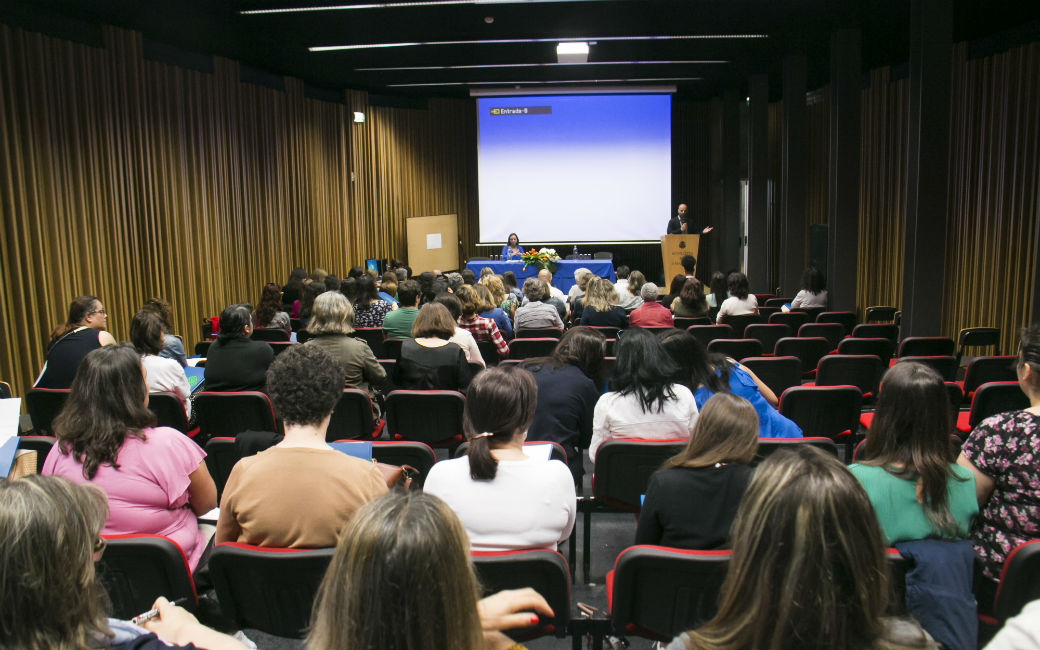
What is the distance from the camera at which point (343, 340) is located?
15.8ft

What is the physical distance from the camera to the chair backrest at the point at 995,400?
398 centimetres

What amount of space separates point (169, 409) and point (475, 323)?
8.56 ft

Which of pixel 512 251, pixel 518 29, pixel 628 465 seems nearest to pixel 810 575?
pixel 628 465

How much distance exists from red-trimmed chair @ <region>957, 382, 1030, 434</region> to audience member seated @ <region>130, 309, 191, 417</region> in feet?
14.1

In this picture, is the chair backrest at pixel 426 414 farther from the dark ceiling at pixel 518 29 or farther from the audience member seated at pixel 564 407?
the dark ceiling at pixel 518 29

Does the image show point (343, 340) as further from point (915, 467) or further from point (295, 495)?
point (915, 467)

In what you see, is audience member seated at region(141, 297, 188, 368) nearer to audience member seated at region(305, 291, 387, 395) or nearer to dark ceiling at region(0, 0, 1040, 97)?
audience member seated at region(305, 291, 387, 395)

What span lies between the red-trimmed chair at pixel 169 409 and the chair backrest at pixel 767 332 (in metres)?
4.40

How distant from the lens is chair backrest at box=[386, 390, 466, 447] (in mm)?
4168

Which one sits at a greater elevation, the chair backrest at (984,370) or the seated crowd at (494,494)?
the seated crowd at (494,494)

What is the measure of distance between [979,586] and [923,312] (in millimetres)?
6140

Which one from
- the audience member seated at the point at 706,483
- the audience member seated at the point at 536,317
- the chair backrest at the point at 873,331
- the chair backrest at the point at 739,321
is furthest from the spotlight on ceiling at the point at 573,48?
the audience member seated at the point at 706,483

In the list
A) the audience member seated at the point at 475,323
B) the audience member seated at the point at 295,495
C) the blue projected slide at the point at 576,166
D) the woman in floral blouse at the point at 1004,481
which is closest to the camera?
the audience member seated at the point at 295,495

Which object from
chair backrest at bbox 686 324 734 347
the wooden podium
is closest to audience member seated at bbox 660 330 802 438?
chair backrest at bbox 686 324 734 347
